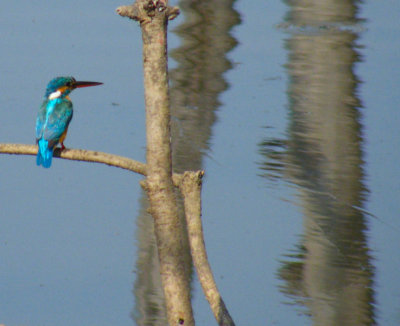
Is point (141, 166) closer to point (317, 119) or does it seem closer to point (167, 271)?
point (167, 271)

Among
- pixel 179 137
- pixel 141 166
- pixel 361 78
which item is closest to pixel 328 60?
pixel 361 78

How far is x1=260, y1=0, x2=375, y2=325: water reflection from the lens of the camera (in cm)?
414

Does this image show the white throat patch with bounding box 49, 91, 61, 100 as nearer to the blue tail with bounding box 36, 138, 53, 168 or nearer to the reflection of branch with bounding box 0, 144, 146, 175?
the blue tail with bounding box 36, 138, 53, 168

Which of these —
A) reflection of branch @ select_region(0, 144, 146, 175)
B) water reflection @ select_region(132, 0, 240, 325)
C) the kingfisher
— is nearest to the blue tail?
the kingfisher

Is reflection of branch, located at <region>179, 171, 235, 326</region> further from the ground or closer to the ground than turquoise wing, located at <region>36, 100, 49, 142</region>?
closer to the ground

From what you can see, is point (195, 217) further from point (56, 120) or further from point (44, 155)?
point (56, 120)

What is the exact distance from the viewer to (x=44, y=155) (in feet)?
9.79

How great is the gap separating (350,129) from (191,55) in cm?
174

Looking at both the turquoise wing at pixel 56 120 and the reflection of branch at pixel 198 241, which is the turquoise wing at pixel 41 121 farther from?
the reflection of branch at pixel 198 241

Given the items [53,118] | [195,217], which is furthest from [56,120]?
[195,217]

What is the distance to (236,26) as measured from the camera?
21.7 ft

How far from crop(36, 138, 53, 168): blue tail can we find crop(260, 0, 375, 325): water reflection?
1745mm

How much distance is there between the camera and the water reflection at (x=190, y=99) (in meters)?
4.13

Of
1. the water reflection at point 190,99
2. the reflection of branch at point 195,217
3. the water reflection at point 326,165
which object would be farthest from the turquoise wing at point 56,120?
the water reflection at point 326,165
